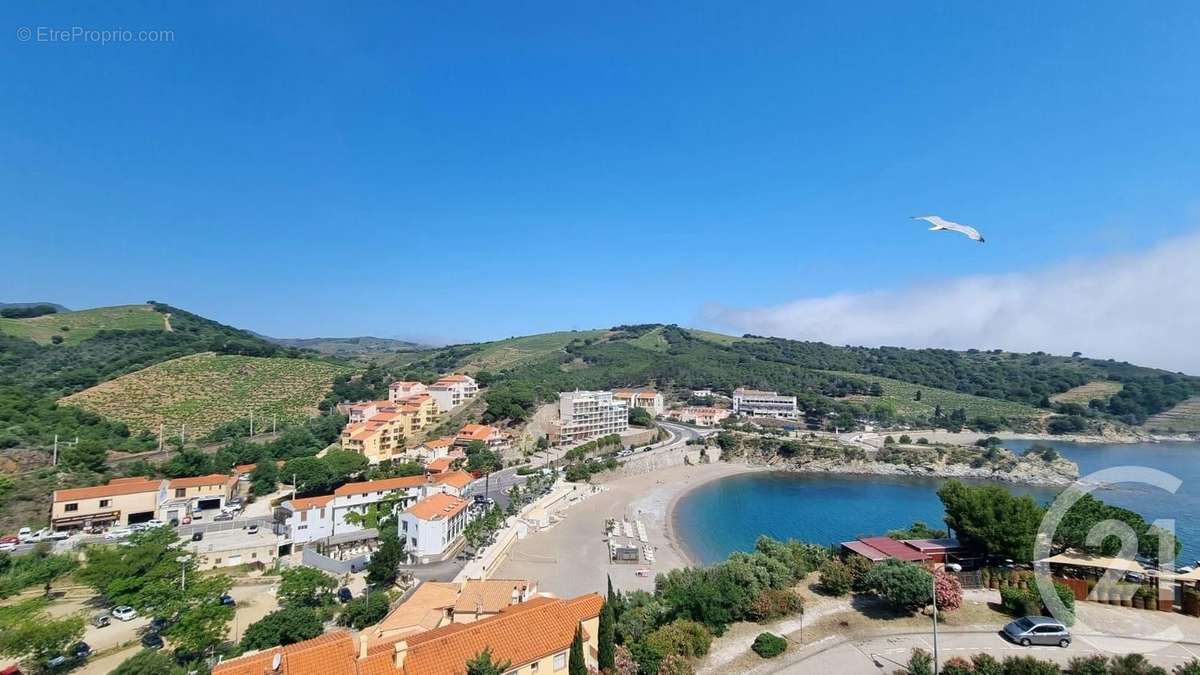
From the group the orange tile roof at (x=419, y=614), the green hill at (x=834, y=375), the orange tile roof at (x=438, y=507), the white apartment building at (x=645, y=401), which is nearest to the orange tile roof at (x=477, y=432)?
the green hill at (x=834, y=375)

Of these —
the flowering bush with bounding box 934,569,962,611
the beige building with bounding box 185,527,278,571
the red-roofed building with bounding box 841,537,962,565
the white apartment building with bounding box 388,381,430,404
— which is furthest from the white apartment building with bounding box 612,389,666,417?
the flowering bush with bounding box 934,569,962,611

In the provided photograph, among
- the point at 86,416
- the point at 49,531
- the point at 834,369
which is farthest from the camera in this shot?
the point at 834,369

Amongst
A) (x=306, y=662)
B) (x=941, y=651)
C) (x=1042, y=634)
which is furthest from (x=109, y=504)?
(x=1042, y=634)

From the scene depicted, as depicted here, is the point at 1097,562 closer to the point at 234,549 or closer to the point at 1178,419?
the point at 234,549

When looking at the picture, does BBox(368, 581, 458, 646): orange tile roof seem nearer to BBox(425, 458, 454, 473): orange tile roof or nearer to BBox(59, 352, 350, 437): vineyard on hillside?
BBox(425, 458, 454, 473): orange tile roof

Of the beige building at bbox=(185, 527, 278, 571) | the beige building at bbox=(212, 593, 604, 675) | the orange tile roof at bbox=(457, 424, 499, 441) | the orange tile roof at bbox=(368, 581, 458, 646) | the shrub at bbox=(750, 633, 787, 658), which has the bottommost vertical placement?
the beige building at bbox=(185, 527, 278, 571)

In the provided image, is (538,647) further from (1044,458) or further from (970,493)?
(1044,458)

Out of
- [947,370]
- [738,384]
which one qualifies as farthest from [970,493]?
[947,370]
